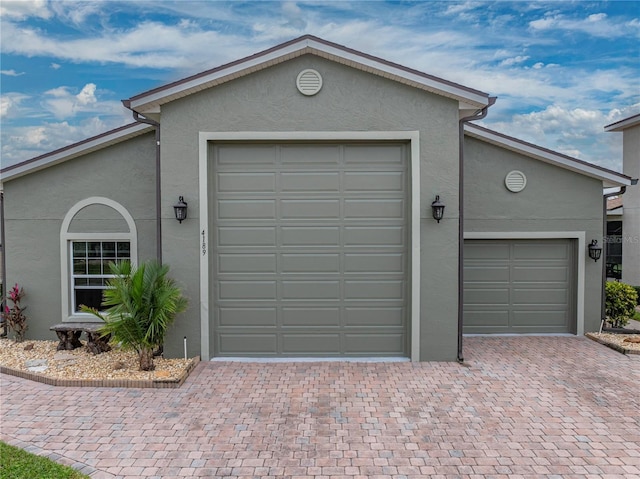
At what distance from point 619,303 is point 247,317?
7.97 metres

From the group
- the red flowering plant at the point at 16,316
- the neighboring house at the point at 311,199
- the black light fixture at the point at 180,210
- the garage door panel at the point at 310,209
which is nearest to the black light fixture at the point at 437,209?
the neighboring house at the point at 311,199

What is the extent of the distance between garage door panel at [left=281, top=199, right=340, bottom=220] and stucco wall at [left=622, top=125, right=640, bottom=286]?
1122 centimetres

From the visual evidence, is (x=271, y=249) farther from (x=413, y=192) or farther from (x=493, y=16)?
(x=493, y=16)

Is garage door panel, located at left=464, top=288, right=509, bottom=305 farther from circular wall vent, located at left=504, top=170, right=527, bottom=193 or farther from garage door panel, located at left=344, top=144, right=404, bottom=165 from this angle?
garage door panel, located at left=344, top=144, right=404, bottom=165

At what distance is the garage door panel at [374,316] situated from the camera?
6.95 m

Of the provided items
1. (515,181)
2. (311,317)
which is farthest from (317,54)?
(515,181)

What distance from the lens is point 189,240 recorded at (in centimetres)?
669

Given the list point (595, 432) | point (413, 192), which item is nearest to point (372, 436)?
point (595, 432)

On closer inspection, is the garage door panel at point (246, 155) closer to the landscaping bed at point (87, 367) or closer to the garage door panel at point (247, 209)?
the garage door panel at point (247, 209)

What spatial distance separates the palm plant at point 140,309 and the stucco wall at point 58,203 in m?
1.76

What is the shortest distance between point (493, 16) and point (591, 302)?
28.0ft

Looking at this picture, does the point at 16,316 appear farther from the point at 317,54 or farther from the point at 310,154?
the point at 317,54

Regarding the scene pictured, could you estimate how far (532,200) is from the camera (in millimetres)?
8328

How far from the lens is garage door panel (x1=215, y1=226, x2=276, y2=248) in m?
6.91
